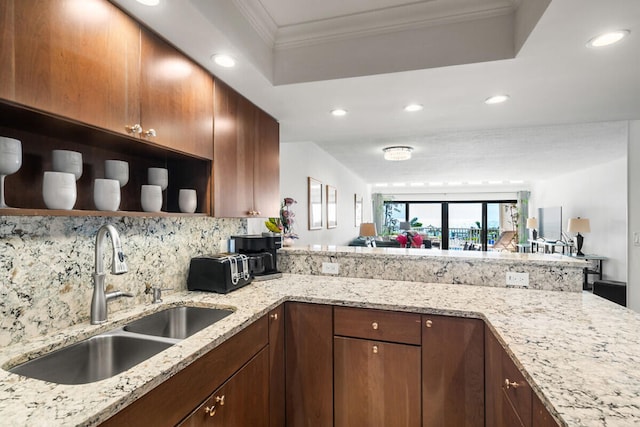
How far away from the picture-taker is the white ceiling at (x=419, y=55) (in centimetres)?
Result: 136

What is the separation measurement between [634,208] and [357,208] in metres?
5.83

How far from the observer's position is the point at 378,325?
1700 millimetres

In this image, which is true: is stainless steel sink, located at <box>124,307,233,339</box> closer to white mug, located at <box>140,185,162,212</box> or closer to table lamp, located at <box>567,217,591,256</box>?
white mug, located at <box>140,185,162,212</box>

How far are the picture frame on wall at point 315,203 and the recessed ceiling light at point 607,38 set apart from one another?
337 cm

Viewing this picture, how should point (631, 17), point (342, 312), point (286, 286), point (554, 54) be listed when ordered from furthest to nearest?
1. point (286, 286)
2. point (342, 312)
3. point (554, 54)
4. point (631, 17)

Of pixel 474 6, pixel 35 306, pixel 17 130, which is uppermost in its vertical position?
pixel 474 6

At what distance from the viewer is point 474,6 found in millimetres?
1586

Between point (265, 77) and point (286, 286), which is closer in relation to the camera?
point (265, 77)

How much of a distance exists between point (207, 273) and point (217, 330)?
664 mm

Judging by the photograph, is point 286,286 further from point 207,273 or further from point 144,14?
point 144,14

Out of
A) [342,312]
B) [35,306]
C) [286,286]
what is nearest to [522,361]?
[342,312]

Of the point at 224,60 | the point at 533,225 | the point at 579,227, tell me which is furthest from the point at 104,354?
the point at 533,225

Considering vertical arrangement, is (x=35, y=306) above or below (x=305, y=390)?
above

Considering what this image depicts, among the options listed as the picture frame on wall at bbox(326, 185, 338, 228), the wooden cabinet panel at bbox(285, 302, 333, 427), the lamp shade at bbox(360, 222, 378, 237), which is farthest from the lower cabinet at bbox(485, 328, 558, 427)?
the lamp shade at bbox(360, 222, 378, 237)
